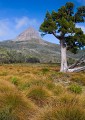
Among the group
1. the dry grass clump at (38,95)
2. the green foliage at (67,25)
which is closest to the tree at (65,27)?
the green foliage at (67,25)

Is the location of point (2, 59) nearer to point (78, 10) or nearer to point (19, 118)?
point (78, 10)

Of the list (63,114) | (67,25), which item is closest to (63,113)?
(63,114)

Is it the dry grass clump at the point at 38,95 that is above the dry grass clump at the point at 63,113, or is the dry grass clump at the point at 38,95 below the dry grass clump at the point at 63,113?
below

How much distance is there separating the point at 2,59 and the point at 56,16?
9625 centimetres

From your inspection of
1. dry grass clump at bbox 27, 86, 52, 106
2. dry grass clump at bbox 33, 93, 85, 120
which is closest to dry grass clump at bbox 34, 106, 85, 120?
dry grass clump at bbox 33, 93, 85, 120

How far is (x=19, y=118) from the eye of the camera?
6.84 metres

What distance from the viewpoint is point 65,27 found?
30.4 meters

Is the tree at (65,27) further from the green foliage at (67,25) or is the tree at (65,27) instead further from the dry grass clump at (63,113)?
the dry grass clump at (63,113)

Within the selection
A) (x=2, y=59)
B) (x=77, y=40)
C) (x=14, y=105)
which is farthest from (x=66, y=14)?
(x=2, y=59)

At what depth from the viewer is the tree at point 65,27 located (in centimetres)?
3055

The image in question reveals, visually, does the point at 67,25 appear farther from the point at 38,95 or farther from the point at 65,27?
the point at 38,95

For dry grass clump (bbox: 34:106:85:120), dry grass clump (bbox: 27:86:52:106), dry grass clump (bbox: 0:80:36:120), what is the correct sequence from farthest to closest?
dry grass clump (bbox: 27:86:52:106), dry grass clump (bbox: 0:80:36:120), dry grass clump (bbox: 34:106:85:120)

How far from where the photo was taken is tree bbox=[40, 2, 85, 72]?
100ft

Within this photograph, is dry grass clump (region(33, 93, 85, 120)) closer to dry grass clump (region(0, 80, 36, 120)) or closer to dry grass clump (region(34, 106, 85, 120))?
dry grass clump (region(34, 106, 85, 120))
